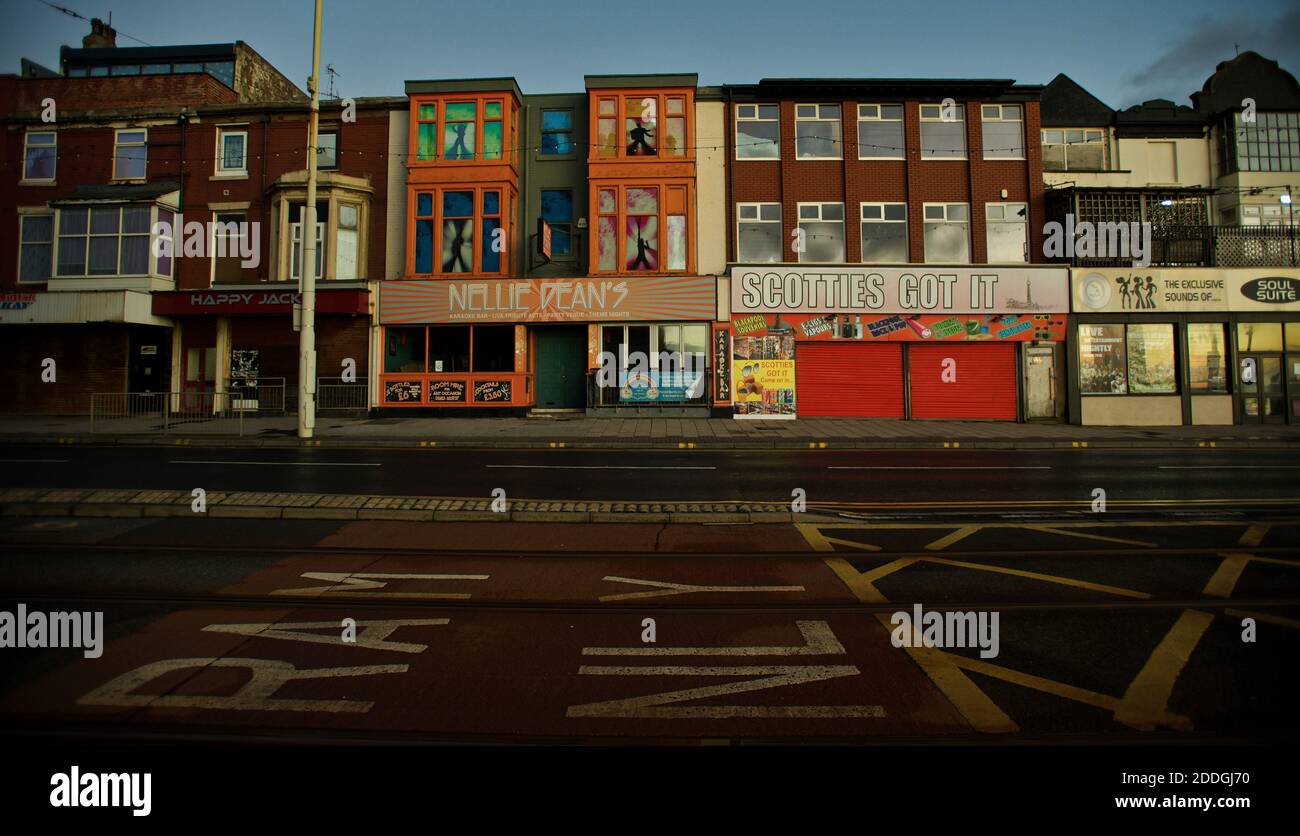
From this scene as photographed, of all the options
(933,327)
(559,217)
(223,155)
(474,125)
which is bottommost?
(933,327)

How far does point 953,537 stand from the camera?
279 inches

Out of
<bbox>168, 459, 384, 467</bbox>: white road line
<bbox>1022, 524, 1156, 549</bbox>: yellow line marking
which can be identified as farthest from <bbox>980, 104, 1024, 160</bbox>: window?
<bbox>168, 459, 384, 467</bbox>: white road line

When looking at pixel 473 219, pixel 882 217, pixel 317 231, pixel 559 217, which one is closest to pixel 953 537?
pixel 882 217

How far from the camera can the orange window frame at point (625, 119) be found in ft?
77.2

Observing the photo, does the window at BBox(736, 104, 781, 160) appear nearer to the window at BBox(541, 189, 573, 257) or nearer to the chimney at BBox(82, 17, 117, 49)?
the window at BBox(541, 189, 573, 257)

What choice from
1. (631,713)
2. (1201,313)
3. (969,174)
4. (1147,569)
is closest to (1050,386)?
(1201,313)

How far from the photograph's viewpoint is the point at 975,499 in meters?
9.30

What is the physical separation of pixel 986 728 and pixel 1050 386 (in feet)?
77.8

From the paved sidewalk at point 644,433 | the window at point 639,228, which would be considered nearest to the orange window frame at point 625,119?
the window at point 639,228

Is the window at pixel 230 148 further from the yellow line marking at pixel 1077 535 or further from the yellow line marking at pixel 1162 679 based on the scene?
the yellow line marking at pixel 1162 679

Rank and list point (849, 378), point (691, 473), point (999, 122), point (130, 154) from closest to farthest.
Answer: point (691, 473), point (849, 378), point (999, 122), point (130, 154)

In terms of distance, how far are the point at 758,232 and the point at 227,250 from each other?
67.2ft

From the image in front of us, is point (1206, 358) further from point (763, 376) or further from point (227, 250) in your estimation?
point (227, 250)

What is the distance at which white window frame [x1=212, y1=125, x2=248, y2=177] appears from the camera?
24.5m
